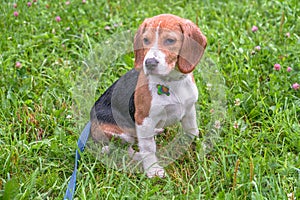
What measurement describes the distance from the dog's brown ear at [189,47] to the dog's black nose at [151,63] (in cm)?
20

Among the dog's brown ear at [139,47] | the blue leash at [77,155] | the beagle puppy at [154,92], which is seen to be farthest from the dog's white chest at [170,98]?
the blue leash at [77,155]

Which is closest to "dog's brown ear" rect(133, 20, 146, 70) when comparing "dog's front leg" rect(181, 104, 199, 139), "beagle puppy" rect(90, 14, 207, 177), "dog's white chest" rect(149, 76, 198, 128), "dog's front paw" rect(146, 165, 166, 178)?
"beagle puppy" rect(90, 14, 207, 177)

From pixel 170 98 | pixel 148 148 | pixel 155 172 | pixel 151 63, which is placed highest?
pixel 151 63

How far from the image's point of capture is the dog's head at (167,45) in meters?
2.85

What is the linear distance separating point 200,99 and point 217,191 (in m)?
0.98

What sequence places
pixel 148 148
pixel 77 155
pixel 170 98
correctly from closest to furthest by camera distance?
pixel 170 98, pixel 148 148, pixel 77 155

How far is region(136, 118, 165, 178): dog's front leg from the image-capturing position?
328 centimetres

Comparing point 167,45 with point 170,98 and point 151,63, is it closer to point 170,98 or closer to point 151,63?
point 151,63

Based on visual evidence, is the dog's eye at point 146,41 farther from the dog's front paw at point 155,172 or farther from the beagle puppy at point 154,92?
the dog's front paw at point 155,172

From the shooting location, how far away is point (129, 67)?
4609mm

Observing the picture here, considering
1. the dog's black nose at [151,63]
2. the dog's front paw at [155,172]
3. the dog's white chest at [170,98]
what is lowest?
the dog's front paw at [155,172]

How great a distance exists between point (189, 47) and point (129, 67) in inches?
66.8

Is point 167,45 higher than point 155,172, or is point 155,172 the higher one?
point 167,45

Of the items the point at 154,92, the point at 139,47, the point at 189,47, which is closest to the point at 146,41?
the point at 139,47
